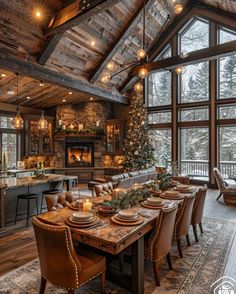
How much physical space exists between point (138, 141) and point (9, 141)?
17.7 feet

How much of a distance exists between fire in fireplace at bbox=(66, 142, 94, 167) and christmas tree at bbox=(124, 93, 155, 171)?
184 cm

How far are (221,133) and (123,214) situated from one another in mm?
7076

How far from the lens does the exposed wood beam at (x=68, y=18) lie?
4.04 meters

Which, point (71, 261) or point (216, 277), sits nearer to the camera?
point (71, 261)

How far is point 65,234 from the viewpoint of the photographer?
1905 millimetres

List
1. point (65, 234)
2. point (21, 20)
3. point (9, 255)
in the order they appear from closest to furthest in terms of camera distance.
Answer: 1. point (65, 234)
2. point (9, 255)
3. point (21, 20)

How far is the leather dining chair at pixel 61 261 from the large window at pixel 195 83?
796cm

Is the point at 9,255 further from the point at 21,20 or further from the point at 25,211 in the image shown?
the point at 21,20

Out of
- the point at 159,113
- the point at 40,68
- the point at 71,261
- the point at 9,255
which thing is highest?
the point at 40,68

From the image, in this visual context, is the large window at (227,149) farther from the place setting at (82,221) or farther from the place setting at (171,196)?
the place setting at (82,221)

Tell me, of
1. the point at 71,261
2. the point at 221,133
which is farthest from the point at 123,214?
the point at 221,133

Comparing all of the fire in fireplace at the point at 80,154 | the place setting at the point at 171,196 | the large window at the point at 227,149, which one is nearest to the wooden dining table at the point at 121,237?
the place setting at the point at 171,196

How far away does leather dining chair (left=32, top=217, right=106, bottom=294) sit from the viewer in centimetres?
193

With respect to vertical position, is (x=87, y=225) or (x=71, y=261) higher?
(x=87, y=225)
